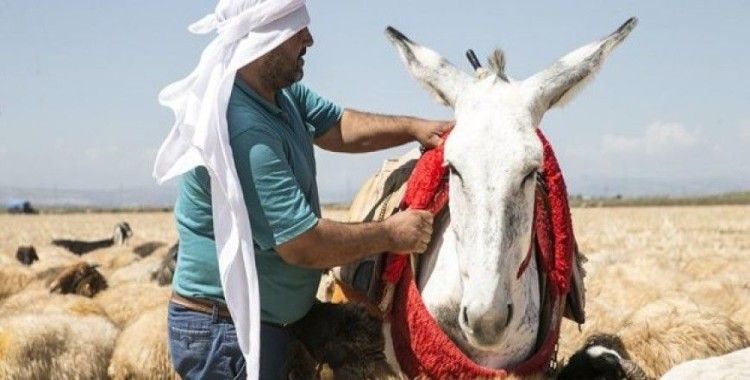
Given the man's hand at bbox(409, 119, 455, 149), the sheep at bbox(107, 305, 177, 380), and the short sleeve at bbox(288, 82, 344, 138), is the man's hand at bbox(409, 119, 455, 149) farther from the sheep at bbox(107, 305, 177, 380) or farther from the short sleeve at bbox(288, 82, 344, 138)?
the sheep at bbox(107, 305, 177, 380)

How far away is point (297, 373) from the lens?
14.5 ft

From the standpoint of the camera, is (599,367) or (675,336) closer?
(599,367)

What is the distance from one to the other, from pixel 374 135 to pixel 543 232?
113 cm

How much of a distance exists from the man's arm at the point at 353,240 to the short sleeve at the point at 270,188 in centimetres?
5

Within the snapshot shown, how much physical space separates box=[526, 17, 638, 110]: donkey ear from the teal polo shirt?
103 cm

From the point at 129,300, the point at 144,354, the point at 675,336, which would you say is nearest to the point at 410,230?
the point at 675,336

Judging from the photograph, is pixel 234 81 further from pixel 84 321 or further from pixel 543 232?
pixel 84 321

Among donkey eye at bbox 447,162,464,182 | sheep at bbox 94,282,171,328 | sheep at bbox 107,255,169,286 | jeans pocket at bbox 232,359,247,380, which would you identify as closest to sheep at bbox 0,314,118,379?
sheep at bbox 94,282,171,328

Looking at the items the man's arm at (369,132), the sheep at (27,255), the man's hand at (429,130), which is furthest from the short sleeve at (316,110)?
the sheep at (27,255)

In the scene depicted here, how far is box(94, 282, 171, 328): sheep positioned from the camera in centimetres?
911

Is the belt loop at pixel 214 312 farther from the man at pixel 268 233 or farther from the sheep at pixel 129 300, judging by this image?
the sheep at pixel 129 300

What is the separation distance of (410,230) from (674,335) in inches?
104

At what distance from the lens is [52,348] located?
7.38 metres

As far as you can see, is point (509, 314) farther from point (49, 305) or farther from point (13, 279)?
point (13, 279)
